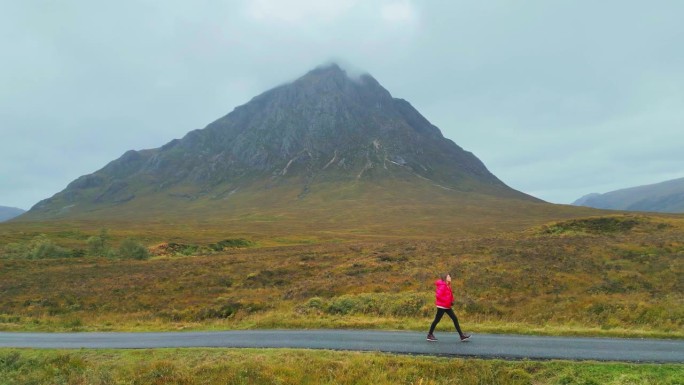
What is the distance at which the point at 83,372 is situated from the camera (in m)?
13.1

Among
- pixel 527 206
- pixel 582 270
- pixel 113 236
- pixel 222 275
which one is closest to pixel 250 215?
pixel 113 236

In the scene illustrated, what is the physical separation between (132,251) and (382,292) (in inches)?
2027

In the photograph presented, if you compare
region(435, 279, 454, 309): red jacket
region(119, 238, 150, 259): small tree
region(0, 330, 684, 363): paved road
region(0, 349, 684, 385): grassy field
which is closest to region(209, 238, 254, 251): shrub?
region(119, 238, 150, 259): small tree

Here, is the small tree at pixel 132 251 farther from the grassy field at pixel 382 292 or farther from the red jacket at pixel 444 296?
the red jacket at pixel 444 296

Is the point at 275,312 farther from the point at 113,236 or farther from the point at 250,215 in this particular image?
the point at 250,215

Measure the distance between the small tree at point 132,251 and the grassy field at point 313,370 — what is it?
51.7 metres

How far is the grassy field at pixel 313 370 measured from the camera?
11180mm

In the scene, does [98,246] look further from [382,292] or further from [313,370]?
[313,370]

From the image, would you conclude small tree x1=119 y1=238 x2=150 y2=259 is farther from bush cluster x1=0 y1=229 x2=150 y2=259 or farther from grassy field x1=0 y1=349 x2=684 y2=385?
grassy field x1=0 y1=349 x2=684 y2=385

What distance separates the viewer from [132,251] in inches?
2501

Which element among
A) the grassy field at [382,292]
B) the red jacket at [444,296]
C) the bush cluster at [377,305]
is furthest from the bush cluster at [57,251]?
the red jacket at [444,296]

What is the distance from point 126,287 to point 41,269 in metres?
22.0

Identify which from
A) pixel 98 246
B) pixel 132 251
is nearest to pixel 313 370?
pixel 132 251

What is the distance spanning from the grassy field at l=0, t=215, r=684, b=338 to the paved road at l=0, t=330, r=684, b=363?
1322 millimetres
